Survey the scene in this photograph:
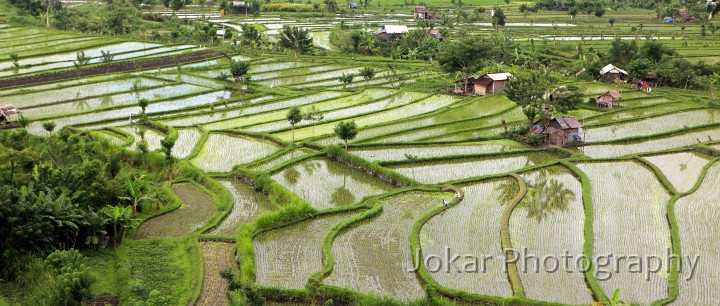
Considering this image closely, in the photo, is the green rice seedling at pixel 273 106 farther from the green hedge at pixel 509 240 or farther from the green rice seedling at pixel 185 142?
the green hedge at pixel 509 240

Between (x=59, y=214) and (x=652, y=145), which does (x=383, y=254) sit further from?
(x=652, y=145)

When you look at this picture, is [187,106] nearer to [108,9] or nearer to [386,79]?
[386,79]


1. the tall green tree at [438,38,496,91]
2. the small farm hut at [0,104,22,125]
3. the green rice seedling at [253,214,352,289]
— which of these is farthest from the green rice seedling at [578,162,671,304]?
the small farm hut at [0,104,22,125]

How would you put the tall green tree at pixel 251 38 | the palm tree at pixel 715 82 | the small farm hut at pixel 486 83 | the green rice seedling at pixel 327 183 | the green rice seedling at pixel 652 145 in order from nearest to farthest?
the green rice seedling at pixel 327 183, the green rice seedling at pixel 652 145, the small farm hut at pixel 486 83, the palm tree at pixel 715 82, the tall green tree at pixel 251 38

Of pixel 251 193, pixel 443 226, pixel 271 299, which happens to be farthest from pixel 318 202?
pixel 271 299

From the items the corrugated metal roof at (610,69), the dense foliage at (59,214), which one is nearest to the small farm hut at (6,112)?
the dense foliage at (59,214)

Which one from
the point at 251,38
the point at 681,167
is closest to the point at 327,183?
the point at 681,167

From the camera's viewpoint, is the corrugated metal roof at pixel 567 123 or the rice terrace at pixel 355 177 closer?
the rice terrace at pixel 355 177
